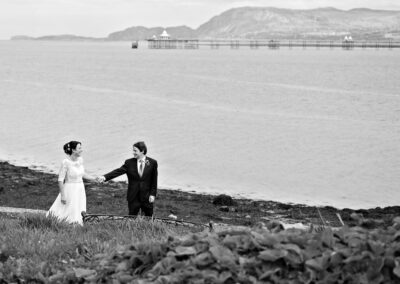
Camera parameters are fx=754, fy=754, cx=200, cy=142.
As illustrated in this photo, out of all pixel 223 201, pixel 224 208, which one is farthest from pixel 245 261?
pixel 223 201

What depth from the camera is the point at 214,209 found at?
20438 mm

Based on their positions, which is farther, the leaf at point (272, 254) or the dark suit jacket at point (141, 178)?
the dark suit jacket at point (141, 178)

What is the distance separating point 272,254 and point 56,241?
3889mm

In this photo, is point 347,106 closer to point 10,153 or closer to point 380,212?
point 10,153

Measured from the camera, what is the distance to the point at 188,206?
20.8 metres

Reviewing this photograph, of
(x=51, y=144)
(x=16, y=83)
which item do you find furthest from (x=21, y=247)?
(x=16, y=83)

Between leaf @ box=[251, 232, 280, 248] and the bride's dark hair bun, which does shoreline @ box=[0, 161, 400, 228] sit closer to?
the bride's dark hair bun

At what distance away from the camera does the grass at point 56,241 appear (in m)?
7.50

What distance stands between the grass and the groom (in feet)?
8.24

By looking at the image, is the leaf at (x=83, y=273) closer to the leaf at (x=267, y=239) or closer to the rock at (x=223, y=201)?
the leaf at (x=267, y=239)

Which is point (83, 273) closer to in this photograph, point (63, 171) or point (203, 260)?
point (203, 260)

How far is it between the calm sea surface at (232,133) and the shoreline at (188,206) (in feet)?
8.23

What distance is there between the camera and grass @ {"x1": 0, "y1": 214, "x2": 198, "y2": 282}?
7.50 m

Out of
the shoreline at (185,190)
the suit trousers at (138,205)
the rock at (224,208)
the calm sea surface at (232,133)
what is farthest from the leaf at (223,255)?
the calm sea surface at (232,133)
